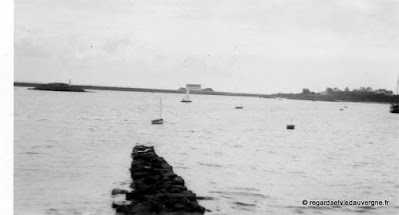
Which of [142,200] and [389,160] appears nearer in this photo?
[142,200]

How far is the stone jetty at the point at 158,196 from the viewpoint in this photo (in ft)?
39.5

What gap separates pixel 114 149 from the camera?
3039 centimetres

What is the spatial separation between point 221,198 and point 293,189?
Answer: 13.7ft

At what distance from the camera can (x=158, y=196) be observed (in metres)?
13.2

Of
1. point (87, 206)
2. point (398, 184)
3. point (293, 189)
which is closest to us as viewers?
point (87, 206)

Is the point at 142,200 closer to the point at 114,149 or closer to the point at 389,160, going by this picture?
the point at 114,149
